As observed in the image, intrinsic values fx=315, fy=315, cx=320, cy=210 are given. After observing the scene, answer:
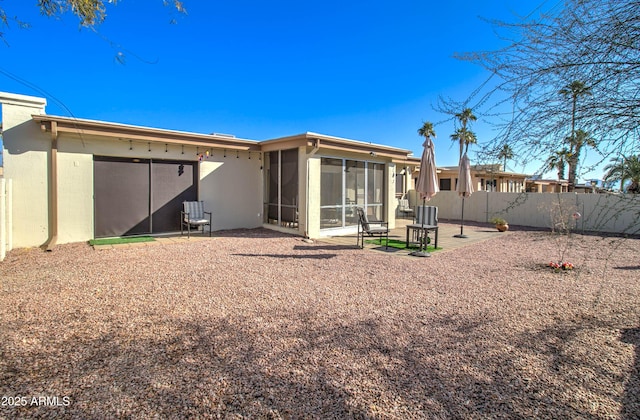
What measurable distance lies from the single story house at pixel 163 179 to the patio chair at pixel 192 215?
0.39m

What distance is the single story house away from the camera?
7223 millimetres

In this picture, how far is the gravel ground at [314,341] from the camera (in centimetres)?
219

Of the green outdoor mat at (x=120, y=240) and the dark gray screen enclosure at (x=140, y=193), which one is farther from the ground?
the dark gray screen enclosure at (x=140, y=193)

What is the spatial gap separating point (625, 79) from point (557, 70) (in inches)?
14.5

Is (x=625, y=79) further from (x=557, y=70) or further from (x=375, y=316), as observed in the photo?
(x=375, y=316)

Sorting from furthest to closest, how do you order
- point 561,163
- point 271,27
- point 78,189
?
1. point 271,27
2. point 78,189
3. point 561,163

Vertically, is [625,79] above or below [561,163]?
above

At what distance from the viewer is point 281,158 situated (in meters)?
10.4

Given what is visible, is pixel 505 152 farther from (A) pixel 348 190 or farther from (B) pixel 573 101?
(A) pixel 348 190

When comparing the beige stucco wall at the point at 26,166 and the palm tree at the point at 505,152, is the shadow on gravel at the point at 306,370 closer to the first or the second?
the palm tree at the point at 505,152

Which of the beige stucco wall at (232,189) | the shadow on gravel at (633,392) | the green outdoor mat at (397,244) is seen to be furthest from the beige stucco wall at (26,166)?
the shadow on gravel at (633,392)

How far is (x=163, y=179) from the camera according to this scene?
9.38 meters

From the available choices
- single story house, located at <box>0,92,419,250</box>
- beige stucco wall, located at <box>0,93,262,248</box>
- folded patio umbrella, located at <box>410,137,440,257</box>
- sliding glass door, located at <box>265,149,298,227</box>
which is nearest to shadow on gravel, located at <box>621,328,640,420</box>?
folded patio umbrella, located at <box>410,137,440,257</box>

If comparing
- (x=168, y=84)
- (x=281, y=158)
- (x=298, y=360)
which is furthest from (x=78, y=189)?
(x=298, y=360)
